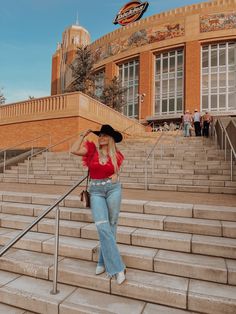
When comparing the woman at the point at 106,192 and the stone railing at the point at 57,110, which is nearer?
the woman at the point at 106,192

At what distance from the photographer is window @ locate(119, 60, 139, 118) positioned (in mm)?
29344

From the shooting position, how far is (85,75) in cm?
2030

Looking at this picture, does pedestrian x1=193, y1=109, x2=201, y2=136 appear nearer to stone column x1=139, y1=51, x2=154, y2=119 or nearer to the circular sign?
stone column x1=139, y1=51, x2=154, y2=119

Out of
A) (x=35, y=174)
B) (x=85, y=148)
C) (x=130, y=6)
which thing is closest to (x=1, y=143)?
(x=35, y=174)

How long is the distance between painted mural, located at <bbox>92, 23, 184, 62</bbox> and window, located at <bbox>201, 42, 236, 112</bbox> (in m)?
3.61

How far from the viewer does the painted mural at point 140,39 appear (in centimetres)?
2673

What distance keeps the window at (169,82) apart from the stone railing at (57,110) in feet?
40.5

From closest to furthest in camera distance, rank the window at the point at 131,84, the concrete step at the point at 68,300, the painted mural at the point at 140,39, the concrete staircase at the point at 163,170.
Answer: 1. the concrete step at the point at 68,300
2. the concrete staircase at the point at 163,170
3. the painted mural at the point at 140,39
4. the window at the point at 131,84

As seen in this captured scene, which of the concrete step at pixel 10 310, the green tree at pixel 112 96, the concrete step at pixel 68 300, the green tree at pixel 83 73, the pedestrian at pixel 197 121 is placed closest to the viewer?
the concrete step at pixel 68 300

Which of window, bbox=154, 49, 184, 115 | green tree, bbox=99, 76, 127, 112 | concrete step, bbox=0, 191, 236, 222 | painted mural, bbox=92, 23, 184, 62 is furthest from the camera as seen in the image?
window, bbox=154, 49, 184, 115

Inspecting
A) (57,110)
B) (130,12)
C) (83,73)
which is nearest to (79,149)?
(57,110)

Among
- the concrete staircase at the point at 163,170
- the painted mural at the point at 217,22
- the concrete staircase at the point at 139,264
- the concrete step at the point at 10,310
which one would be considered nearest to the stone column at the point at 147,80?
the painted mural at the point at 217,22

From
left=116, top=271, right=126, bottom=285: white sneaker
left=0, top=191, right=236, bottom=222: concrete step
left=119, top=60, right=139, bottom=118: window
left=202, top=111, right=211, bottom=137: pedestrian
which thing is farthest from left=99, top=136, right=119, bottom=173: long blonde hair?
left=119, top=60, right=139, bottom=118: window

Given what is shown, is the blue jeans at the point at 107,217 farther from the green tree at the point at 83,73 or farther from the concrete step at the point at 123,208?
the green tree at the point at 83,73
